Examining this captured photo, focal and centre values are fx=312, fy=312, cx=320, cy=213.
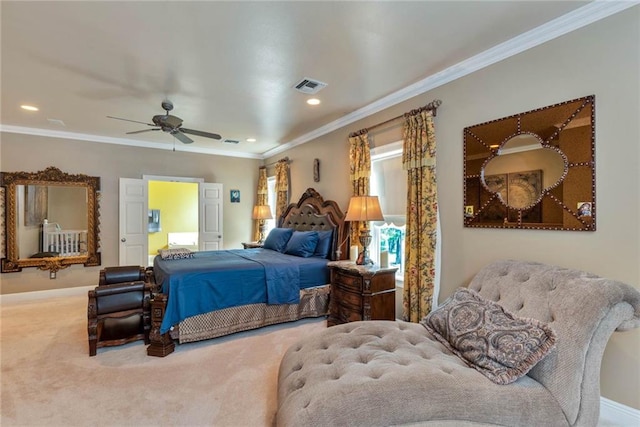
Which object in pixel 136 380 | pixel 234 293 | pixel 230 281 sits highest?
pixel 230 281

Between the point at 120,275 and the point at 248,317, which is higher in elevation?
the point at 120,275

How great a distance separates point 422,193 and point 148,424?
2.85 meters

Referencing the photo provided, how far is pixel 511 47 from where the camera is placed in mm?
2494

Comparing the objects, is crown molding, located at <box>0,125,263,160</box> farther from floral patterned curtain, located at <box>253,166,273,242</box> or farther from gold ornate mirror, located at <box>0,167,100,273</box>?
gold ornate mirror, located at <box>0,167,100,273</box>

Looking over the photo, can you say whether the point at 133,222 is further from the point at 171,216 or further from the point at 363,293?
the point at 363,293

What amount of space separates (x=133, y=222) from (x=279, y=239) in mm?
2834

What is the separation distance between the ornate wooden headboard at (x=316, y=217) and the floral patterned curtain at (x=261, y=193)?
1.10 m

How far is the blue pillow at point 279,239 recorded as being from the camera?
193 inches

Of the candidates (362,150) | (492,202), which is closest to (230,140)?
(362,150)

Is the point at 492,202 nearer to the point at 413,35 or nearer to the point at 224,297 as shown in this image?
the point at 413,35

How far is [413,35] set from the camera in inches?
94.5

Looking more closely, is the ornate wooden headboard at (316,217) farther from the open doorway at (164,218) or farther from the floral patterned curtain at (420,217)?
the open doorway at (164,218)

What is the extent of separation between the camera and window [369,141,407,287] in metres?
3.70

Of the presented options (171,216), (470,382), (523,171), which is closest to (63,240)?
(171,216)
